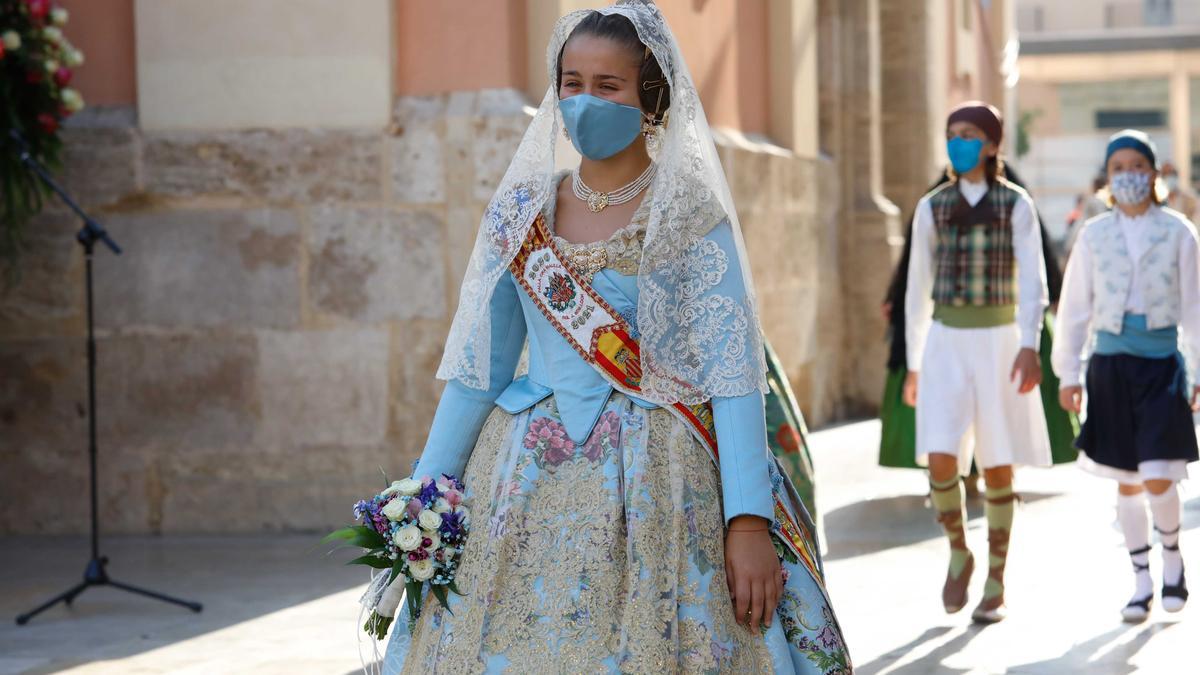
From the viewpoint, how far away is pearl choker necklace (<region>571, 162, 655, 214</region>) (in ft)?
11.0

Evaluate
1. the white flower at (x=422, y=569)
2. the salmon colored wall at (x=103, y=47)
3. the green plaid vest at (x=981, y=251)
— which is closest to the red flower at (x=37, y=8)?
the salmon colored wall at (x=103, y=47)

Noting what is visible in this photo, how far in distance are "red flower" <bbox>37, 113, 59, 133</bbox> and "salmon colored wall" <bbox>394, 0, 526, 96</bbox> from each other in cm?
154

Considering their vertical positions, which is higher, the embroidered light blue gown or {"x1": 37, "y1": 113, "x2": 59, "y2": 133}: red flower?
{"x1": 37, "y1": 113, "x2": 59, "y2": 133}: red flower

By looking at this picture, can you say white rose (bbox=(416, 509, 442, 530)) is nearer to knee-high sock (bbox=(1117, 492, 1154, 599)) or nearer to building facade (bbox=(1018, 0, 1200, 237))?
knee-high sock (bbox=(1117, 492, 1154, 599))

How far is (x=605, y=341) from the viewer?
10.8 ft

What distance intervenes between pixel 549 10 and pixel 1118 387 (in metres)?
3.27

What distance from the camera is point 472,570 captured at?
10.6ft

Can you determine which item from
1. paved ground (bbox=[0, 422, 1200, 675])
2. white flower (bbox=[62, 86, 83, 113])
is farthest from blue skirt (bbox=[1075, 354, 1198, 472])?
white flower (bbox=[62, 86, 83, 113])

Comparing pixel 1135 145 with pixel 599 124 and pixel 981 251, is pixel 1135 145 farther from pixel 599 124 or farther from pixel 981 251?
pixel 599 124

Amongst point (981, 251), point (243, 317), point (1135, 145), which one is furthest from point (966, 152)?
point (243, 317)

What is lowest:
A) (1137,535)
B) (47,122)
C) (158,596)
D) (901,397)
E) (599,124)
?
(158,596)

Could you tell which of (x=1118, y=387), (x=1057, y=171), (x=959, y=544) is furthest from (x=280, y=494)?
(x=1057, y=171)

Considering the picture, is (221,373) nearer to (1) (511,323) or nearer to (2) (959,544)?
(2) (959,544)

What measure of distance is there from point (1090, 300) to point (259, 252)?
147 inches
